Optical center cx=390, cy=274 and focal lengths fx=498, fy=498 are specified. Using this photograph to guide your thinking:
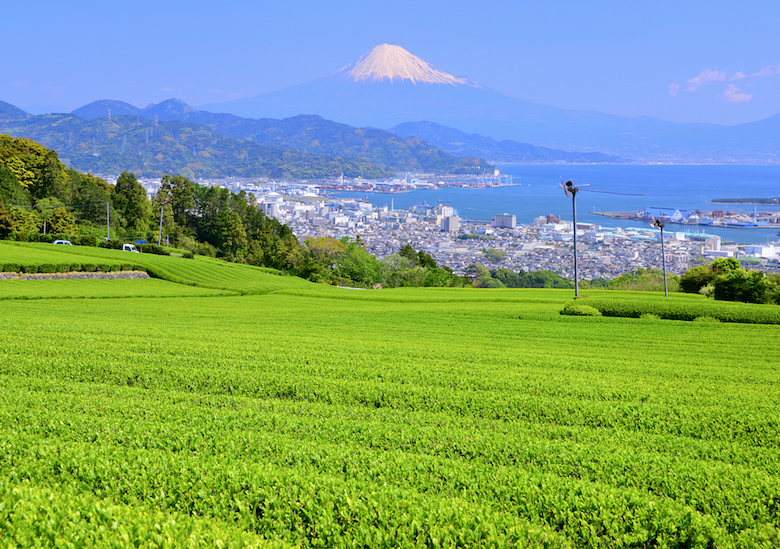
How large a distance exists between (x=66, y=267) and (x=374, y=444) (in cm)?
2991

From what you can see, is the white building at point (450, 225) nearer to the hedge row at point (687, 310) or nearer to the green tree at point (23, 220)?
the green tree at point (23, 220)

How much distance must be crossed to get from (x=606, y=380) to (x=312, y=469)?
611cm

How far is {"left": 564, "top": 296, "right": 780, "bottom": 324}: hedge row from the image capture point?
17.7m

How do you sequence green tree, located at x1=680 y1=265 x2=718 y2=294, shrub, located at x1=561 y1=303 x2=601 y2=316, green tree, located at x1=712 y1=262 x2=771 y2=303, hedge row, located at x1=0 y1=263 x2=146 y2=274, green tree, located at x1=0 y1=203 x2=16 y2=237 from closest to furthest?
1. shrub, located at x1=561 y1=303 x2=601 y2=316
2. green tree, located at x1=712 y1=262 x2=771 y2=303
3. hedge row, located at x1=0 y1=263 x2=146 y2=274
4. green tree, located at x1=680 y1=265 x2=718 y2=294
5. green tree, located at x1=0 y1=203 x2=16 y2=237

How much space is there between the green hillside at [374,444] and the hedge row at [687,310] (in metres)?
6.06

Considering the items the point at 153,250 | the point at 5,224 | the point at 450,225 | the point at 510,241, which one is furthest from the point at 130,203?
the point at 450,225

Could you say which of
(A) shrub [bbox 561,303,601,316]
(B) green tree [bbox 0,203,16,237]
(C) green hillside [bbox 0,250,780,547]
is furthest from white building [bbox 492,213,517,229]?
(C) green hillside [bbox 0,250,780,547]

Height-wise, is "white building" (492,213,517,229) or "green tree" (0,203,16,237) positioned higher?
"white building" (492,213,517,229)

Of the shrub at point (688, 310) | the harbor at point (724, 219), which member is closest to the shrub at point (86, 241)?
the shrub at point (688, 310)

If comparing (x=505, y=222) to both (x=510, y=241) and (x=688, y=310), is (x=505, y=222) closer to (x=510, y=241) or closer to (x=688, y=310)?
(x=510, y=241)

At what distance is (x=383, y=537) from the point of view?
3662 millimetres

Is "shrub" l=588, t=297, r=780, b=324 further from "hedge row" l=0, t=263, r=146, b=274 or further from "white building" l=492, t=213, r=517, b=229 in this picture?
"white building" l=492, t=213, r=517, b=229

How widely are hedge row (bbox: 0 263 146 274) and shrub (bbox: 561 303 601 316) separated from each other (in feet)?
88.5

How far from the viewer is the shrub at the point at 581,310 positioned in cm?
1908
